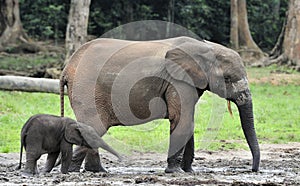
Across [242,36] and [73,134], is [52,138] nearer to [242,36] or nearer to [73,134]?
[73,134]

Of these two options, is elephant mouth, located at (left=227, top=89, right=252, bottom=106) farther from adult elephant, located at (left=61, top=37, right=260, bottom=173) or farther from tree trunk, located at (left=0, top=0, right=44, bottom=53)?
tree trunk, located at (left=0, top=0, right=44, bottom=53)

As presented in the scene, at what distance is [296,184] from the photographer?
912 centimetres

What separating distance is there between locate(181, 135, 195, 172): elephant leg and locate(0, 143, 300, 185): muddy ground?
0.52 feet

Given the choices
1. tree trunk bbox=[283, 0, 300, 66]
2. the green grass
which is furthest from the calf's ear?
tree trunk bbox=[283, 0, 300, 66]

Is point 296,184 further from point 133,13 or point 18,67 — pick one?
point 133,13

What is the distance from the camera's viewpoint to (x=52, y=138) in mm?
9953

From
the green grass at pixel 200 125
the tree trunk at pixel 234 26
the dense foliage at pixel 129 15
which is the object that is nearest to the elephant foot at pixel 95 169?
the green grass at pixel 200 125

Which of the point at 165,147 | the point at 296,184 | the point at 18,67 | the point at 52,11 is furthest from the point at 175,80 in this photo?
the point at 52,11

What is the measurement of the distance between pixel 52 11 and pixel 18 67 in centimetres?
604

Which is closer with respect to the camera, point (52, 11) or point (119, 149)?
point (119, 149)

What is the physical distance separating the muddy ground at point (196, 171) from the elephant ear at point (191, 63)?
1339 mm

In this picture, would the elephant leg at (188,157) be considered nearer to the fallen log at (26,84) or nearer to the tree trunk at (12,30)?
the fallen log at (26,84)

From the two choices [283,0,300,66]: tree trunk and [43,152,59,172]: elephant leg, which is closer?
[43,152,59,172]: elephant leg

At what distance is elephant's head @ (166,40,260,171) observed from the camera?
35.3 feet
